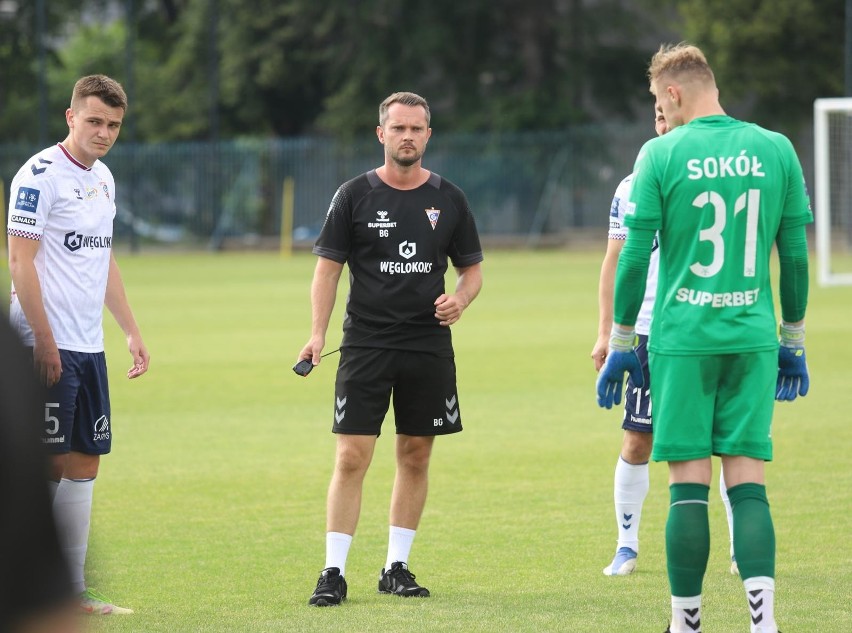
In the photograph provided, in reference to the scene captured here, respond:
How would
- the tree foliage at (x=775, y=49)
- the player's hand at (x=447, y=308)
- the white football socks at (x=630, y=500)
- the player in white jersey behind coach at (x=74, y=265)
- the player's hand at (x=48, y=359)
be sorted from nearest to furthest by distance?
the player's hand at (x=48, y=359) < the player in white jersey behind coach at (x=74, y=265) < the player's hand at (x=447, y=308) < the white football socks at (x=630, y=500) < the tree foliage at (x=775, y=49)

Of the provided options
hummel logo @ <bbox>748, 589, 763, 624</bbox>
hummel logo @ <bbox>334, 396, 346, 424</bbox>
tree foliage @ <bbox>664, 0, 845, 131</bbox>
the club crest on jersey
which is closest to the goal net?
tree foliage @ <bbox>664, 0, 845, 131</bbox>

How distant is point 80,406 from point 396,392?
4.53 ft

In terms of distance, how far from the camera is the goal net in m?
23.5

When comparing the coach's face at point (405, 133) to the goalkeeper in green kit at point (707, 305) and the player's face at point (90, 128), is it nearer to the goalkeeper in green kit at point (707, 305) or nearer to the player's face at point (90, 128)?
the player's face at point (90, 128)

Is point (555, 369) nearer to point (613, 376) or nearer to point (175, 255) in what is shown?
point (613, 376)

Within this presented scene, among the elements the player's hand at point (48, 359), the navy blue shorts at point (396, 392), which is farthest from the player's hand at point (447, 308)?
the player's hand at point (48, 359)

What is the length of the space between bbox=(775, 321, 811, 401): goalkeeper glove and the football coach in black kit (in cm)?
154

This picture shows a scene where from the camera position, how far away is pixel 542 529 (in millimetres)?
7398

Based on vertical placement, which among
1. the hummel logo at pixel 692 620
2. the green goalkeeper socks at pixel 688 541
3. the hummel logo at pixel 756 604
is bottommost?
the hummel logo at pixel 692 620

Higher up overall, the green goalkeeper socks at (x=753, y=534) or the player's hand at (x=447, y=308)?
the player's hand at (x=447, y=308)

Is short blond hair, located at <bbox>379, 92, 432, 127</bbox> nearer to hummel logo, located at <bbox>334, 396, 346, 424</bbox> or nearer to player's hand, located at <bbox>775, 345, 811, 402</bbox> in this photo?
hummel logo, located at <bbox>334, 396, 346, 424</bbox>

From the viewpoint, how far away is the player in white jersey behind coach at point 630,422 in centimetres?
623

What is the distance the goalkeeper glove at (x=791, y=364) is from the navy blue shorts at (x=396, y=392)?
1.55 meters

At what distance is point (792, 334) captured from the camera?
506 centimetres
